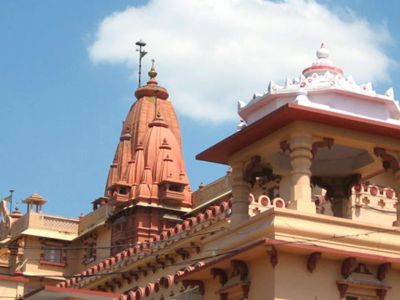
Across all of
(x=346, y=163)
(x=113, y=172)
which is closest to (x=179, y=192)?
(x=113, y=172)

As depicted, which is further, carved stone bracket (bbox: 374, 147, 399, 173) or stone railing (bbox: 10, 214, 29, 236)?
stone railing (bbox: 10, 214, 29, 236)

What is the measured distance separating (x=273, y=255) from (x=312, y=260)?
2.35 ft

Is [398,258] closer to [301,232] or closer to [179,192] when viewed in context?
[301,232]

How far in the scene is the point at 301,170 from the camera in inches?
786

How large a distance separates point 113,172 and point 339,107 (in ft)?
134

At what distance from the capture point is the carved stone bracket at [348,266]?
19.3 m

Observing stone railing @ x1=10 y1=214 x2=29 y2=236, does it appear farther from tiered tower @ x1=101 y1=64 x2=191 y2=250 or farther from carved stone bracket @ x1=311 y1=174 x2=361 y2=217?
carved stone bracket @ x1=311 y1=174 x2=361 y2=217

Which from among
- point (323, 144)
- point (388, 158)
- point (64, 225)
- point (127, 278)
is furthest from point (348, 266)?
point (64, 225)

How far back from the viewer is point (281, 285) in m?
18.9

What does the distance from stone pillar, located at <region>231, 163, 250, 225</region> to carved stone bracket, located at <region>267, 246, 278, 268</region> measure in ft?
7.92

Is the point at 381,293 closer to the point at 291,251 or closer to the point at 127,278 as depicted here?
the point at 291,251

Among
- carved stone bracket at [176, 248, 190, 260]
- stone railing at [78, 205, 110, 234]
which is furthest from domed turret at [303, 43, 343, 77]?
stone railing at [78, 205, 110, 234]

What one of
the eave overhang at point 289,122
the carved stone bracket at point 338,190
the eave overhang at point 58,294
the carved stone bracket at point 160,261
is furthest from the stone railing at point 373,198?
the eave overhang at point 289,122

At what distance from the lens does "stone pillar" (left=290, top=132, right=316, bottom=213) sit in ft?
65.2
